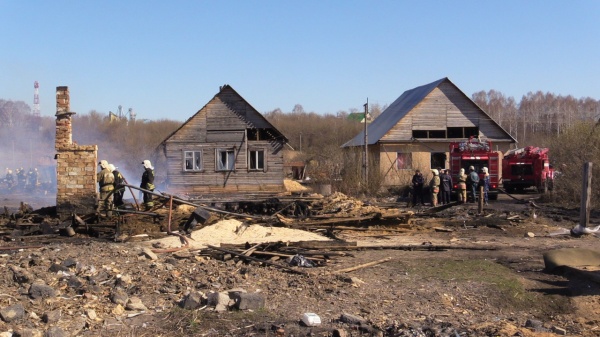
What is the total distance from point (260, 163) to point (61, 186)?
1780 cm

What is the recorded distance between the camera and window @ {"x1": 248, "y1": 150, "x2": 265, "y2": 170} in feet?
107

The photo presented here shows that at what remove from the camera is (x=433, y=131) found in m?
38.4

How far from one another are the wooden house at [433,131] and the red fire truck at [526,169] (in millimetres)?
5646

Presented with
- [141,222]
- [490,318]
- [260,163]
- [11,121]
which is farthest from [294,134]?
[490,318]

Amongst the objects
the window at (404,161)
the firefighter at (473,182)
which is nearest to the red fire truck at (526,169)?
the window at (404,161)

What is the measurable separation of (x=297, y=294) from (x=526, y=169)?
26.6 meters

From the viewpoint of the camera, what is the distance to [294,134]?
277ft

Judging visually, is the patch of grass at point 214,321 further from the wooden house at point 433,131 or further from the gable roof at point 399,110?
the gable roof at point 399,110

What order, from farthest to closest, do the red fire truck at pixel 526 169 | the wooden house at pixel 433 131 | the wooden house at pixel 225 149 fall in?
the wooden house at pixel 433 131 < the wooden house at pixel 225 149 < the red fire truck at pixel 526 169

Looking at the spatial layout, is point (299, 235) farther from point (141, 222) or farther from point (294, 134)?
point (294, 134)

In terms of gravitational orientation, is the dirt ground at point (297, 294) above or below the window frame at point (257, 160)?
below

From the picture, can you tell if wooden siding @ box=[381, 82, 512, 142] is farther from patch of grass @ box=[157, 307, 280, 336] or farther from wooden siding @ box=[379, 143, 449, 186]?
patch of grass @ box=[157, 307, 280, 336]

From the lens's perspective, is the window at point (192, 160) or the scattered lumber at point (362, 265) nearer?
the scattered lumber at point (362, 265)

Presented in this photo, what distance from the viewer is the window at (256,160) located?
32625 mm
